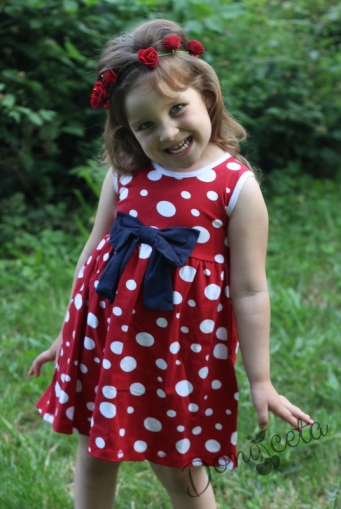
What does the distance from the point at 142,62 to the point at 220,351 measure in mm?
723

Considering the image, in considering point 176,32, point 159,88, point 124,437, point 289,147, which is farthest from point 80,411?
point 289,147

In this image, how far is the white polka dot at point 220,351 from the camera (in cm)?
166

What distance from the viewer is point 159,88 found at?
5.01ft

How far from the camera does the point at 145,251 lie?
1.62 metres

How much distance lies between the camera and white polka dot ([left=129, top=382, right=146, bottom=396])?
64.5 inches

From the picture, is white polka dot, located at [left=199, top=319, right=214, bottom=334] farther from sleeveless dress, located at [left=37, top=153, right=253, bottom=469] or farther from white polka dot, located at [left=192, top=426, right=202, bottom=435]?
white polka dot, located at [left=192, top=426, right=202, bottom=435]

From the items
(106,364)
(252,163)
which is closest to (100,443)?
(106,364)

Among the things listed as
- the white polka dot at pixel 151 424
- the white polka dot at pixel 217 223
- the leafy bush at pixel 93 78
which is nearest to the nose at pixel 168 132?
the white polka dot at pixel 217 223

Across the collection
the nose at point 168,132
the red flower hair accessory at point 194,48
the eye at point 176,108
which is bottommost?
the nose at point 168,132

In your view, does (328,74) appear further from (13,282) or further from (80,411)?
(80,411)

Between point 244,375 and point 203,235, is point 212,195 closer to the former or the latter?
point 203,235

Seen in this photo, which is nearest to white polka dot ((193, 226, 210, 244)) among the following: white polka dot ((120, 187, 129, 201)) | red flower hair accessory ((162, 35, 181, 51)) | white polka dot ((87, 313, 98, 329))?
white polka dot ((120, 187, 129, 201))

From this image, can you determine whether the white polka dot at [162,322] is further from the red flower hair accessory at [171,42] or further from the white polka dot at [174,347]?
the red flower hair accessory at [171,42]

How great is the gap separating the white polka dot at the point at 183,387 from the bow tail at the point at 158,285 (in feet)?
0.64
